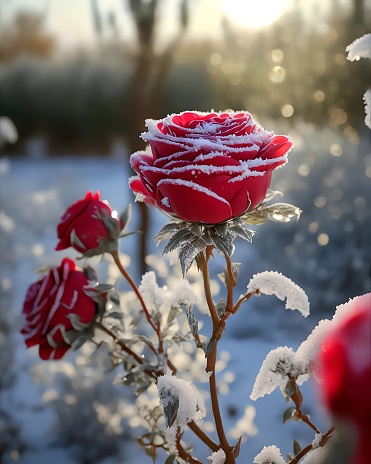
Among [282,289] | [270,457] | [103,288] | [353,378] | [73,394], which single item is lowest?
[353,378]

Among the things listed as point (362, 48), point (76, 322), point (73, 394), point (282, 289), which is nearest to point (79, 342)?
point (76, 322)

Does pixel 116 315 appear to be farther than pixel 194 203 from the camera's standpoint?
Yes

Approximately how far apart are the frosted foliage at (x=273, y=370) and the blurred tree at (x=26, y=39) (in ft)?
19.0

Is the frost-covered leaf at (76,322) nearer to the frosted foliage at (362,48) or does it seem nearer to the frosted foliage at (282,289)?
the frosted foliage at (282,289)

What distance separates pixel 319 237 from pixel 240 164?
2367mm

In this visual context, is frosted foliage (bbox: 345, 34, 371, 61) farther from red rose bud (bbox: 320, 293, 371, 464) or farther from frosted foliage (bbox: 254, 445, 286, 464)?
frosted foliage (bbox: 254, 445, 286, 464)

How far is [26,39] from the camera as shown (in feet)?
22.4

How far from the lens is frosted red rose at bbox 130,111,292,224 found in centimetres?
45

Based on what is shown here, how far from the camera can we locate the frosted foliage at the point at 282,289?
1.80 ft

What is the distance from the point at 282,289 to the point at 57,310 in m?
0.24

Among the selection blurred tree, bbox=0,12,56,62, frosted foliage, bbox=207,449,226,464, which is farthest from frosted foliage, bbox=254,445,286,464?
blurred tree, bbox=0,12,56,62

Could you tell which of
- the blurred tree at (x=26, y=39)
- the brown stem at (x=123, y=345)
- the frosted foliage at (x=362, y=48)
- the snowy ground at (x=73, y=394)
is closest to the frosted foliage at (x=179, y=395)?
the brown stem at (x=123, y=345)

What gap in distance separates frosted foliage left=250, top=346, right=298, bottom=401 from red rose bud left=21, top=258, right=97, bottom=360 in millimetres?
219

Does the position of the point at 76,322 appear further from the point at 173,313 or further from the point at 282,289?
the point at 282,289
